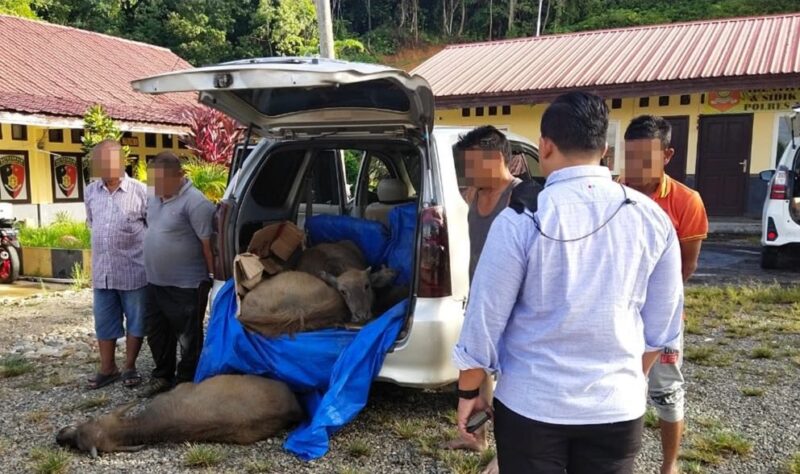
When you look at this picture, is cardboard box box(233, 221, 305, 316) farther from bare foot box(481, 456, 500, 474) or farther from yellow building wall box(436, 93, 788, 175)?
yellow building wall box(436, 93, 788, 175)

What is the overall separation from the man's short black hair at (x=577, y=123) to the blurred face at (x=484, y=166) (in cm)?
151

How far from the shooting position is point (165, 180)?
14.1 feet

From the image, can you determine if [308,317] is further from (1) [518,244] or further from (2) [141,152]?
(2) [141,152]

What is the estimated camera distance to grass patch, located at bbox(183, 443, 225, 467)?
11.0 feet

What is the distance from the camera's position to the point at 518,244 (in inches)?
70.1

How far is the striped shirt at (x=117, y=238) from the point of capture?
180 inches

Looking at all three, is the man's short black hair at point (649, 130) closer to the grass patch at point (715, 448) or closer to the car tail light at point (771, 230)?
the grass patch at point (715, 448)

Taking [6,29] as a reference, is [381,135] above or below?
below

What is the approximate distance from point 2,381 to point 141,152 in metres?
12.2

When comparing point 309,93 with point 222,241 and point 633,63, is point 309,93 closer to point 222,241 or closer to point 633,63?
point 222,241

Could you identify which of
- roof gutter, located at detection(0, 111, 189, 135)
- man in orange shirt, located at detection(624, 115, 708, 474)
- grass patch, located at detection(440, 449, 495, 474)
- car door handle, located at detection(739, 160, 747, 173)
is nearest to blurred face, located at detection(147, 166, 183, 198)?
grass patch, located at detection(440, 449, 495, 474)

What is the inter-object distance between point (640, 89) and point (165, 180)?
1196 centimetres

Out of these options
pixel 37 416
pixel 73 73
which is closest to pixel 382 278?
pixel 37 416

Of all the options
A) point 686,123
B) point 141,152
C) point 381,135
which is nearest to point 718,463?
point 381,135
